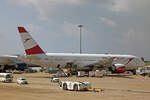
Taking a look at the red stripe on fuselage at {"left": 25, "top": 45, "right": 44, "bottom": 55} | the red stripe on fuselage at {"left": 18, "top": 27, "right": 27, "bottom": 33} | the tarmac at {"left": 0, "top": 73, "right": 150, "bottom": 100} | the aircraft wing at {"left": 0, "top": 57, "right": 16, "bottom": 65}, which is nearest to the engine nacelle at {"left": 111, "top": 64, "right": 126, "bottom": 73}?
the red stripe on fuselage at {"left": 25, "top": 45, "right": 44, "bottom": 55}

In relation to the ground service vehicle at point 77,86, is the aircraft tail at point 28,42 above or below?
above

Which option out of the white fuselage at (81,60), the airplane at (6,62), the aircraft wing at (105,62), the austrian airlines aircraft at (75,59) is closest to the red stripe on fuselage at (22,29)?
the austrian airlines aircraft at (75,59)

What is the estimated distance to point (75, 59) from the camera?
5425 cm

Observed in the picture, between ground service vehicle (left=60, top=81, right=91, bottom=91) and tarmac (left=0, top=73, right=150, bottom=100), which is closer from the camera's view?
tarmac (left=0, top=73, right=150, bottom=100)

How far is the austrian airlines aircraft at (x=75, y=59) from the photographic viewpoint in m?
46.8

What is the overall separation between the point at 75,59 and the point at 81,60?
149 centimetres

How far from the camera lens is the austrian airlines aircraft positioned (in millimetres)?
46750

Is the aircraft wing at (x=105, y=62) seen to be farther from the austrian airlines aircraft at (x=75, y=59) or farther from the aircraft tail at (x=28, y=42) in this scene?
the aircraft tail at (x=28, y=42)

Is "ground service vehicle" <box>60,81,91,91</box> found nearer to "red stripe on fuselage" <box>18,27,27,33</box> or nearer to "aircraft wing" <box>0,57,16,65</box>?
"red stripe on fuselage" <box>18,27,27,33</box>

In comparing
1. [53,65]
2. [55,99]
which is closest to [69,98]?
[55,99]

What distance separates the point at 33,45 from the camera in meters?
47.0

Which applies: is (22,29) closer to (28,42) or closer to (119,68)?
(28,42)

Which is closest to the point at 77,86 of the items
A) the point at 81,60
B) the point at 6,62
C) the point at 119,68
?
the point at 81,60

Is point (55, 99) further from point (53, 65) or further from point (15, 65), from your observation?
point (15, 65)
